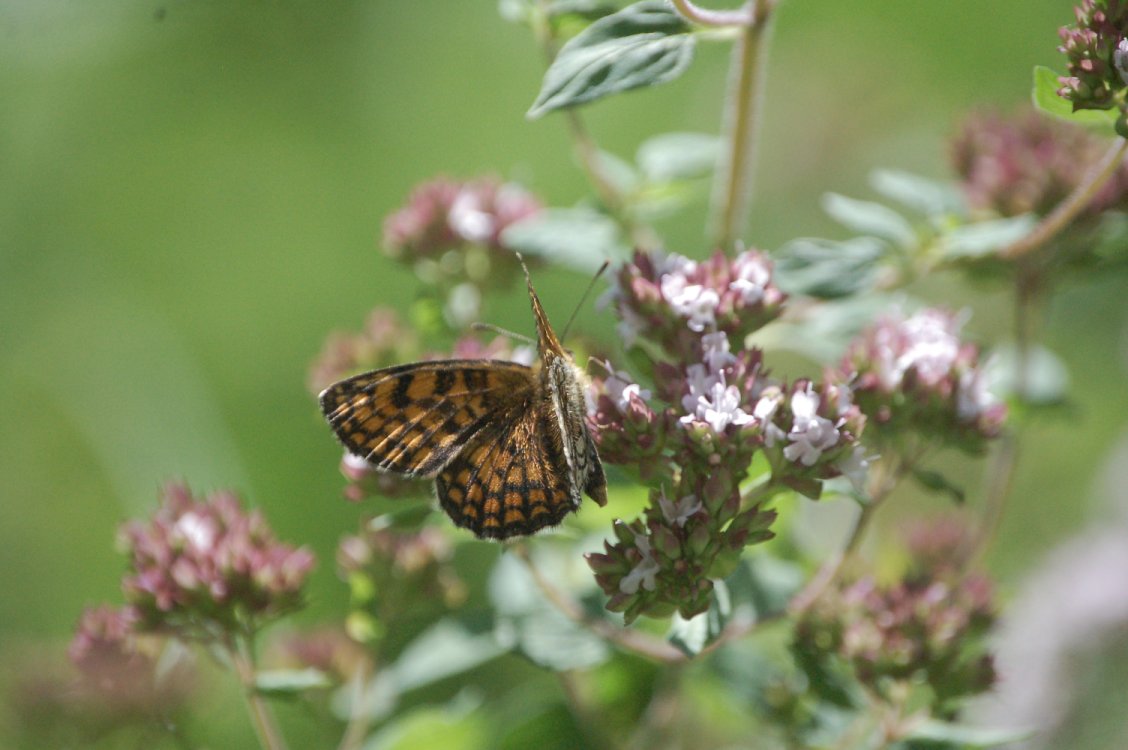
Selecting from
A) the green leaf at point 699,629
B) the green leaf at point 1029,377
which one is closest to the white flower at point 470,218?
the green leaf at point 699,629

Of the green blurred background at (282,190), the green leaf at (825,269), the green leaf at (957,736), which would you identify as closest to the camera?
the green leaf at (957,736)

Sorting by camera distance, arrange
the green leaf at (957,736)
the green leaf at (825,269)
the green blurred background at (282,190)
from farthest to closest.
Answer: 1. the green blurred background at (282,190)
2. the green leaf at (825,269)
3. the green leaf at (957,736)

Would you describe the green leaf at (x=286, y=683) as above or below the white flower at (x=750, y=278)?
below

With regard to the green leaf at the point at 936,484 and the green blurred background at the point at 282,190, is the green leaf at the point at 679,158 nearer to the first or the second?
the green leaf at the point at 936,484

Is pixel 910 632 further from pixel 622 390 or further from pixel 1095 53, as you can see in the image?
pixel 1095 53

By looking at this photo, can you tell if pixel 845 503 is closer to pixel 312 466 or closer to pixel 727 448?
pixel 312 466

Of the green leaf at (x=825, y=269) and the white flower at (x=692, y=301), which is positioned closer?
the white flower at (x=692, y=301)
